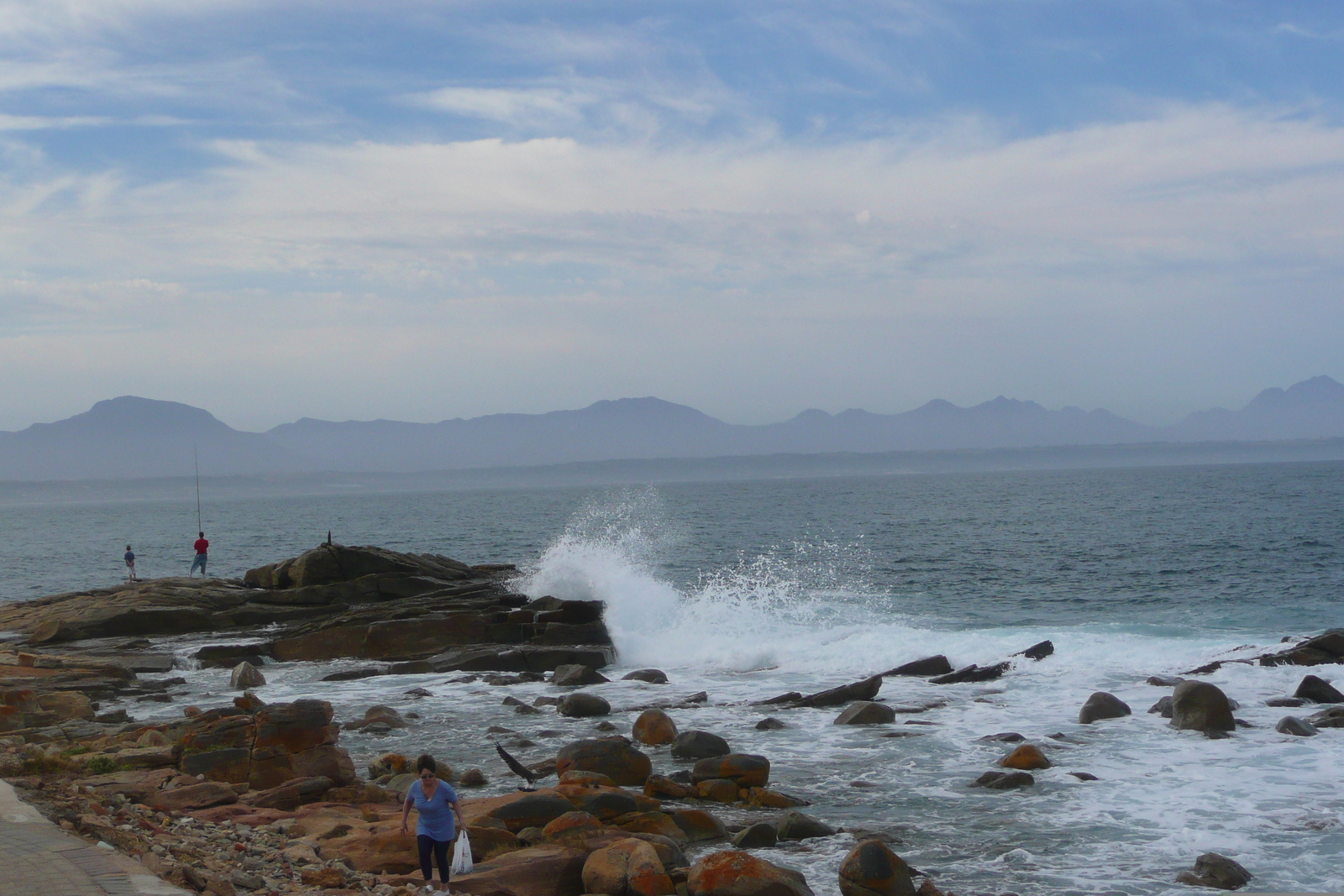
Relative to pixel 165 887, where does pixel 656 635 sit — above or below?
below

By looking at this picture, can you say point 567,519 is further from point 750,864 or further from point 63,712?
point 750,864

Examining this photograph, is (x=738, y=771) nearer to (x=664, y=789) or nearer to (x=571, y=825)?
(x=664, y=789)

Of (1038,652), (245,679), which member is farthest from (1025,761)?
(245,679)

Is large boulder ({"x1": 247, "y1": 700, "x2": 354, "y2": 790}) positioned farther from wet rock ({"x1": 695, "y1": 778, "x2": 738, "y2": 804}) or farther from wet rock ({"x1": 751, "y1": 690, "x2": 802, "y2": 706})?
wet rock ({"x1": 751, "y1": 690, "x2": 802, "y2": 706})

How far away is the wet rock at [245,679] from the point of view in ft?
74.2

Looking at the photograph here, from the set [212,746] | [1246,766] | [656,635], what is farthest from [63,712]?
[1246,766]

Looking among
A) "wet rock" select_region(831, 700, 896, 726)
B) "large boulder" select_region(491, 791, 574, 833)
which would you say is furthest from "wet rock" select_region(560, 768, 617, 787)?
"wet rock" select_region(831, 700, 896, 726)

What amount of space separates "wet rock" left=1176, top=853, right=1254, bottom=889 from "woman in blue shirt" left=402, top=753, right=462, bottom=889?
795 cm

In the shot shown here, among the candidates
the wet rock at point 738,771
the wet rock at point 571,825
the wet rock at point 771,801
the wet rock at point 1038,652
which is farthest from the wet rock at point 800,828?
the wet rock at point 1038,652

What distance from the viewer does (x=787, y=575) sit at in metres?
45.7

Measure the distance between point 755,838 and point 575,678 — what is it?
1140 cm

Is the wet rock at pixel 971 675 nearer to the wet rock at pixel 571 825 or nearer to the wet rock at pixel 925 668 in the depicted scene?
the wet rock at pixel 925 668

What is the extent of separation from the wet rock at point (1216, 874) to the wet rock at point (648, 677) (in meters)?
13.6

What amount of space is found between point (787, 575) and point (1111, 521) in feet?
122
